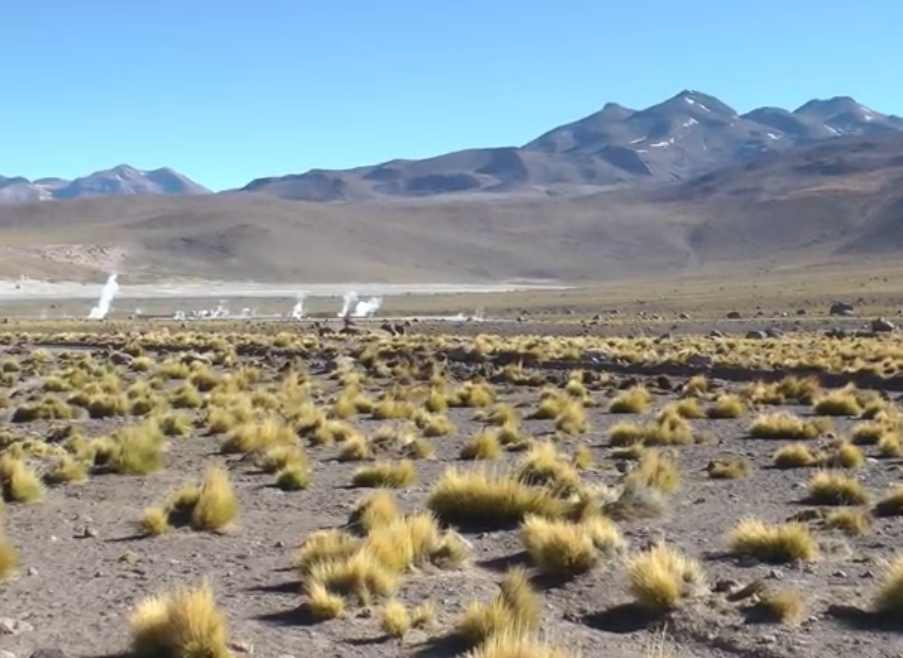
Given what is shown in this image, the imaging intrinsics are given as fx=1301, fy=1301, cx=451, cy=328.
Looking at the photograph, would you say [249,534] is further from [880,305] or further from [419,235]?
[419,235]

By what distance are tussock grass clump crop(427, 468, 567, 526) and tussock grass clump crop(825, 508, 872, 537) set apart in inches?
95.1

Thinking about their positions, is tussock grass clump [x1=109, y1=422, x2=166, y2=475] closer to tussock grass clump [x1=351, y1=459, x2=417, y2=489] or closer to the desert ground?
the desert ground

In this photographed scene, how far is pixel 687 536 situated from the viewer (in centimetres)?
1159

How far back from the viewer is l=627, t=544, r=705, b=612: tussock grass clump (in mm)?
8969

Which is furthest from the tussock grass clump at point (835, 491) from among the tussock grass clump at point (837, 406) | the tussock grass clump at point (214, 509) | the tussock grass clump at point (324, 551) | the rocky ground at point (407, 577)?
the tussock grass clump at point (837, 406)

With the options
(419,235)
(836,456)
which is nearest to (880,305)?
(836,456)

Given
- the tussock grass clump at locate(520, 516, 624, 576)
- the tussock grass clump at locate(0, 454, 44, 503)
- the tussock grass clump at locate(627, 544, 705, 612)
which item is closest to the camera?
the tussock grass clump at locate(627, 544, 705, 612)

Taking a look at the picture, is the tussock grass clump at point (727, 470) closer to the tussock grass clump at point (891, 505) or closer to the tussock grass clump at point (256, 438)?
the tussock grass clump at point (891, 505)

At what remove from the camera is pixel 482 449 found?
1694 cm

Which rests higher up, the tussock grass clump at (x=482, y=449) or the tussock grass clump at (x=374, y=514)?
the tussock grass clump at (x=374, y=514)

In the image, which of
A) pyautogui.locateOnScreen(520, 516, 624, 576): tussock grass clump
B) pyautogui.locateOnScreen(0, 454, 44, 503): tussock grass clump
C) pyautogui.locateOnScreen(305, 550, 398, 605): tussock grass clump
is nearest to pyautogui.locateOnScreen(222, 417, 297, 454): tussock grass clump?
pyautogui.locateOnScreen(0, 454, 44, 503): tussock grass clump

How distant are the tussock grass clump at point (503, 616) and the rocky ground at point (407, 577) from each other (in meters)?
0.15

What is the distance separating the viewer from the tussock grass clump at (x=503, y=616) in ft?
26.5

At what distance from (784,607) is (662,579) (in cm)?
84
